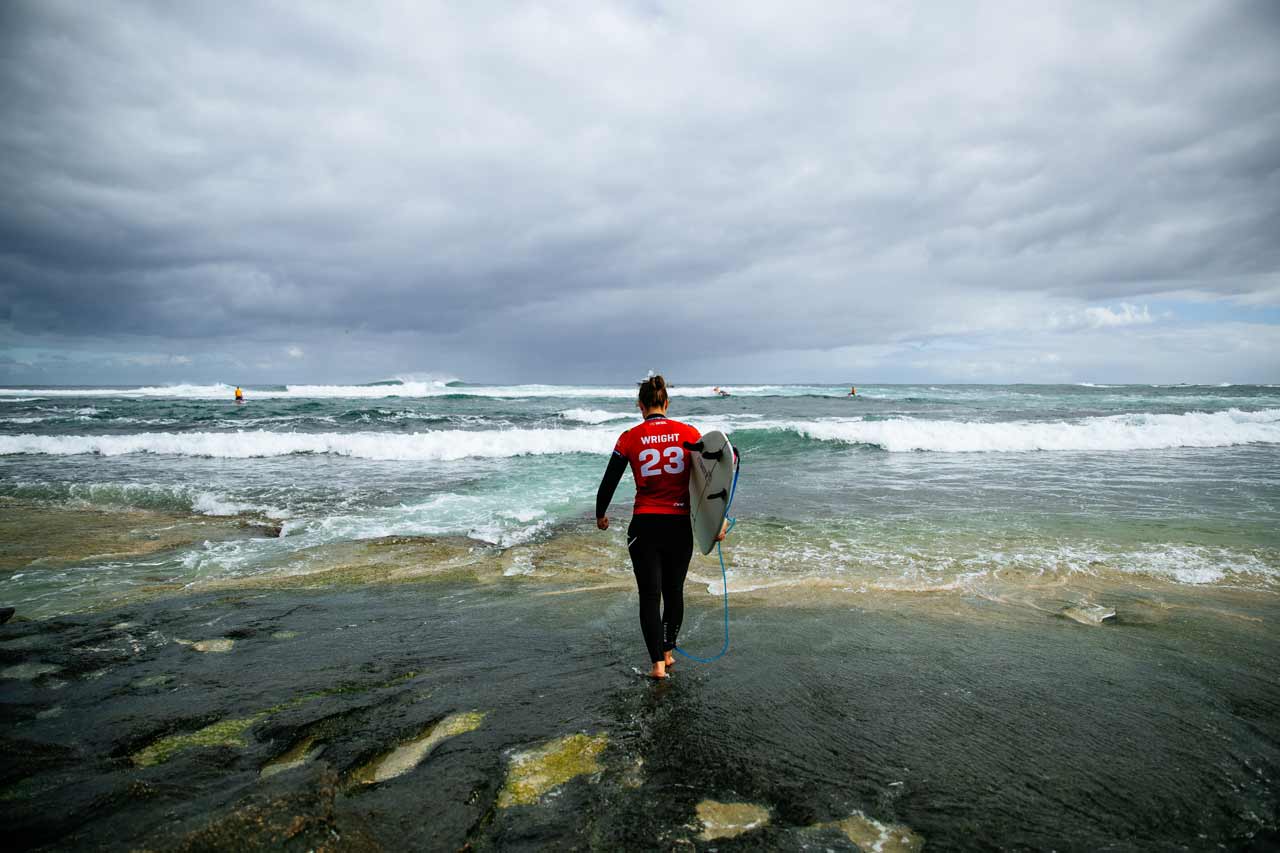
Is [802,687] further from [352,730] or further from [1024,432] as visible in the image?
[1024,432]

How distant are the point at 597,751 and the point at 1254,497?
14.4m

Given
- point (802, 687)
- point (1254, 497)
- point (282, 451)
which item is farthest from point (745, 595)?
point (282, 451)

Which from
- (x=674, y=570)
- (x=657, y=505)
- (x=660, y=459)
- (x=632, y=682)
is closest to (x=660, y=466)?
(x=660, y=459)

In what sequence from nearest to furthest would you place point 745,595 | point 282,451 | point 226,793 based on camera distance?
1. point 226,793
2. point 745,595
3. point 282,451

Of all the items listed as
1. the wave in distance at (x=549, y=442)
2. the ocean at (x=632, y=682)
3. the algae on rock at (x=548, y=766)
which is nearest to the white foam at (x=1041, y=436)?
the wave in distance at (x=549, y=442)

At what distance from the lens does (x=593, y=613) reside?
573cm

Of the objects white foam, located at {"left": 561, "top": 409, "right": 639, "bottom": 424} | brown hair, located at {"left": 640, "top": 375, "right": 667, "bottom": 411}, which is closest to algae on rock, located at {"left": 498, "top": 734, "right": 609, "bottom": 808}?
brown hair, located at {"left": 640, "top": 375, "right": 667, "bottom": 411}

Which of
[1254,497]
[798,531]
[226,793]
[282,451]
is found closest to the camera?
[226,793]

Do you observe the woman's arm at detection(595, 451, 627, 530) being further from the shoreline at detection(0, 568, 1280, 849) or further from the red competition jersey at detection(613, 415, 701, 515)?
the shoreline at detection(0, 568, 1280, 849)

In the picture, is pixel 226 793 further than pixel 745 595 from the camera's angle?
No

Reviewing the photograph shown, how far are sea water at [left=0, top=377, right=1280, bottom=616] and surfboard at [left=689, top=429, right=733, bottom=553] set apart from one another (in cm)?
203

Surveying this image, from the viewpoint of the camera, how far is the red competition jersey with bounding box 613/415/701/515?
4.33 meters

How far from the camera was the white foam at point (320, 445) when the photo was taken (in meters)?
19.8

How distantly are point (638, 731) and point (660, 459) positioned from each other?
5.93 ft
